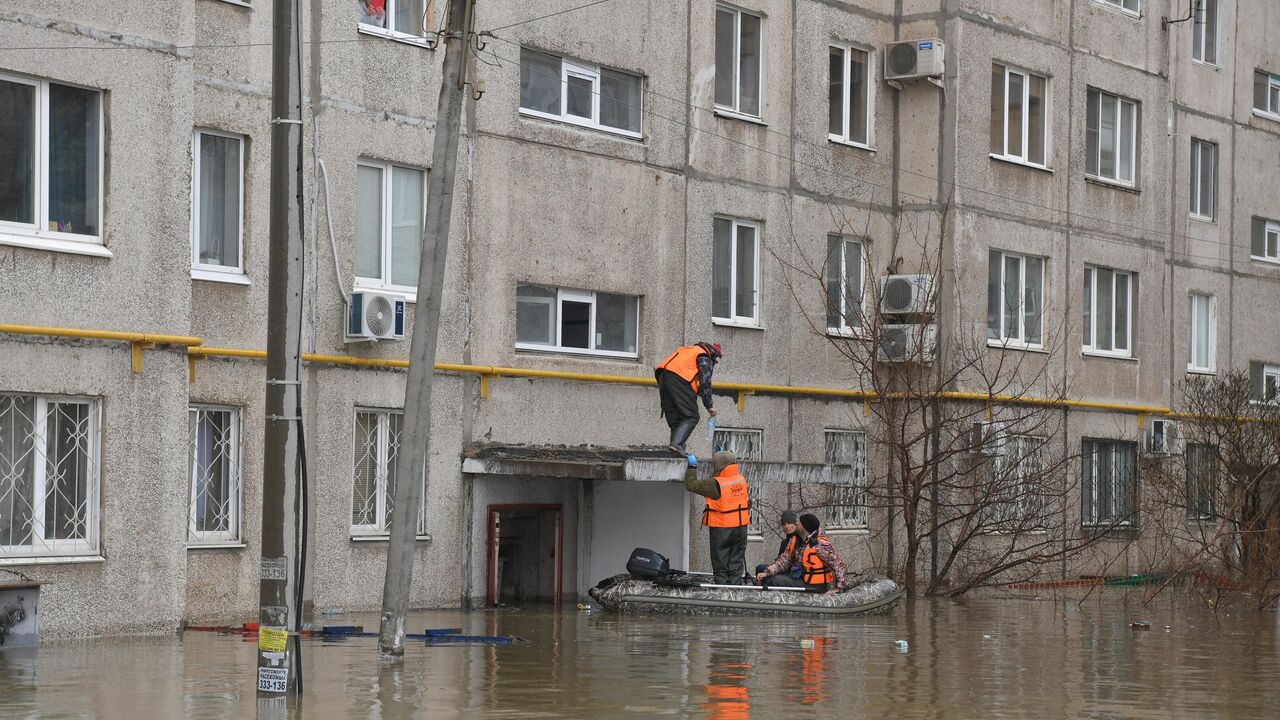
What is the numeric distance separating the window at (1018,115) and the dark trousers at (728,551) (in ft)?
34.4

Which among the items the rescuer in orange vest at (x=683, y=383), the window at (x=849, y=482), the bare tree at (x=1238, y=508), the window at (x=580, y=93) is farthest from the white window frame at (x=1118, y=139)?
the rescuer in orange vest at (x=683, y=383)

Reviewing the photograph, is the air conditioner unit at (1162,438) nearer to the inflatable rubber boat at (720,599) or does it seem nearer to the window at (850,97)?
→ the window at (850,97)

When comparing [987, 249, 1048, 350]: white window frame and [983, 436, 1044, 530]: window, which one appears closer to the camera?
[983, 436, 1044, 530]: window

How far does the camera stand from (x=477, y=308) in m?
23.1

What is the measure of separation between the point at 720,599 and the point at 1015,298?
448 inches

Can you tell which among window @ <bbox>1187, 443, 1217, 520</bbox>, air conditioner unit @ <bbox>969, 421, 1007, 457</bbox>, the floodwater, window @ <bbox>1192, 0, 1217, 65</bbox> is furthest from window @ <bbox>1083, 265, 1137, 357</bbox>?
the floodwater

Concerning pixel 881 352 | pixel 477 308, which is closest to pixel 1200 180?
pixel 881 352

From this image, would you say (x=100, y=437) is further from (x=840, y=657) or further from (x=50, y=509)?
(x=840, y=657)

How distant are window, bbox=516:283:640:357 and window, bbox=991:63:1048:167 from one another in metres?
Result: 8.25

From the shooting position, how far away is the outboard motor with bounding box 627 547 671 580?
22000 mm

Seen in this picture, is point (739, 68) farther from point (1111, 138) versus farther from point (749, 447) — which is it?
point (1111, 138)

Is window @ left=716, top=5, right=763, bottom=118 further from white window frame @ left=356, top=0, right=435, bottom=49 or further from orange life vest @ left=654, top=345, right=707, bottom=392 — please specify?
white window frame @ left=356, top=0, right=435, bottom=49

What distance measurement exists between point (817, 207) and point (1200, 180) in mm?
12262

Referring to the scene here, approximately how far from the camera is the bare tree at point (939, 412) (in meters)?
26.5
